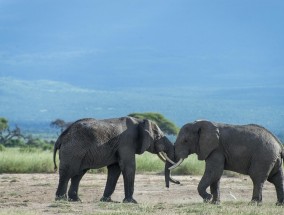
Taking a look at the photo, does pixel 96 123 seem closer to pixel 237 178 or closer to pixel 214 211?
pixel 214 211

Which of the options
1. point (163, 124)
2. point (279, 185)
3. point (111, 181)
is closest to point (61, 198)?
point (111, 181)

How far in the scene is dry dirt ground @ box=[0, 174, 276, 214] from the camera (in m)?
18.6

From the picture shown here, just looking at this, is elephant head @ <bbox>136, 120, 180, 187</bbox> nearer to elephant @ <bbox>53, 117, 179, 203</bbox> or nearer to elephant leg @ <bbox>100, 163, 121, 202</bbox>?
elephant @ <bbox>53, 117, 179, 203</bbox>

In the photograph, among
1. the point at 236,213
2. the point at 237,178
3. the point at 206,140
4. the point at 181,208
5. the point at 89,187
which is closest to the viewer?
the point at 236,213

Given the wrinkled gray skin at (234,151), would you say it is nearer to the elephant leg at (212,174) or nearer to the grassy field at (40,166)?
the elephant leg at (212,174)

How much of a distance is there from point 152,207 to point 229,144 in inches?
103

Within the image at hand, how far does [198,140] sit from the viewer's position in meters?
20.5

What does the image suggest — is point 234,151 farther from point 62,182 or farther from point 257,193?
point 62,182

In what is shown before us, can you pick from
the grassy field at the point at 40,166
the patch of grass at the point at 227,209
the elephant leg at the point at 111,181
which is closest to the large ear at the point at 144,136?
the elephant leg at the point at 111,181

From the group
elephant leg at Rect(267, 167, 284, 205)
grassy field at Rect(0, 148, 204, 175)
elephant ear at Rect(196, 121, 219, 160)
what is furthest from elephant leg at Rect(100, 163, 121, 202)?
grassy field at Rect(0, 148, 204, 175)

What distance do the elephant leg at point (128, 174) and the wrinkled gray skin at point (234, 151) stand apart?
132 cm

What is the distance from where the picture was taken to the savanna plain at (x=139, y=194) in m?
18.2

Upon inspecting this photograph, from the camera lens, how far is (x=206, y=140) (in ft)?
66.3

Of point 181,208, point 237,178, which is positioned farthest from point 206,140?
point 237,178
